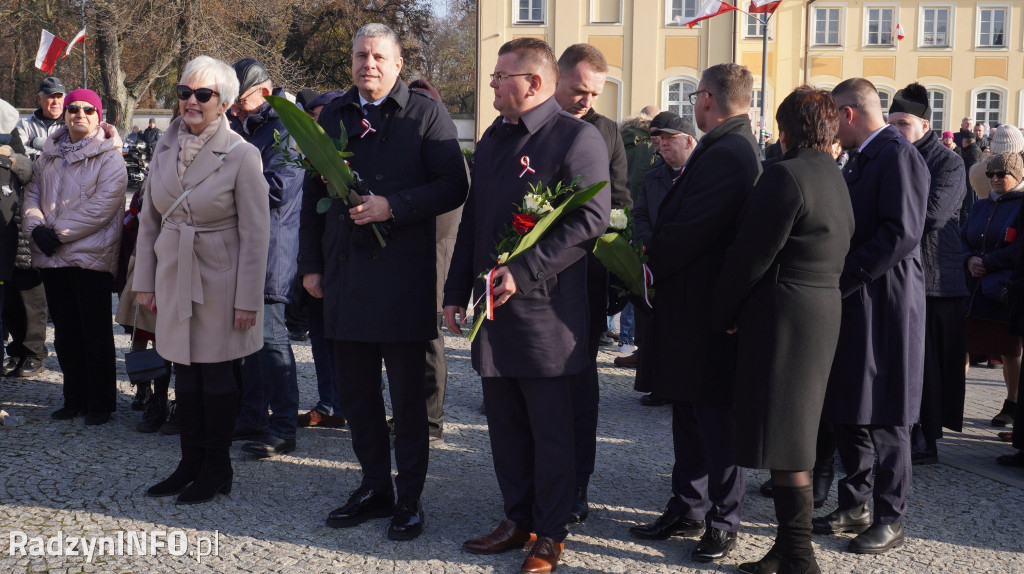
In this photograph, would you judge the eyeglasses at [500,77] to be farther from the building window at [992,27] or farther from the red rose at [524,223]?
the building window at [992,27]

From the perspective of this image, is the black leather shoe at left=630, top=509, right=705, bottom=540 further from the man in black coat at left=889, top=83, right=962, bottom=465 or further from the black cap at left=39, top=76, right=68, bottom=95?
the black cap at left=39, top=76, right=68, bottom=95

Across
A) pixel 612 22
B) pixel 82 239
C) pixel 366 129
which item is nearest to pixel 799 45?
pixel 612 22

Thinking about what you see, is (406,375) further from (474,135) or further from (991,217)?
(474,135)

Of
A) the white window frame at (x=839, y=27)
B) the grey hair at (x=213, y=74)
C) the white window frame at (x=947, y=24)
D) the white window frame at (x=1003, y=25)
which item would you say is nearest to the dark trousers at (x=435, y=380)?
the grey hair at (x=213, y=74)

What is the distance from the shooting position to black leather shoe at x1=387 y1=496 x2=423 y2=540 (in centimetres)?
442

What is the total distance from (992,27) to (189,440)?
41.5 m

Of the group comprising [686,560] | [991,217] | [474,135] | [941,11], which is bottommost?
[686,560]

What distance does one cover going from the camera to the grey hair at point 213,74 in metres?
4.89

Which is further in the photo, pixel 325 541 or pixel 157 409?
pixel 157 409

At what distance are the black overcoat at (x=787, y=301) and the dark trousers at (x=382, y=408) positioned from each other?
1494 mm

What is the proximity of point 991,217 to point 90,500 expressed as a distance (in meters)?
5.87

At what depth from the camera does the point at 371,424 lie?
4699mm

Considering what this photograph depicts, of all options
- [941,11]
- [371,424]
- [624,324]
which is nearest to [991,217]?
[624,324]

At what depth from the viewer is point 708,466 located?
14.3ft
